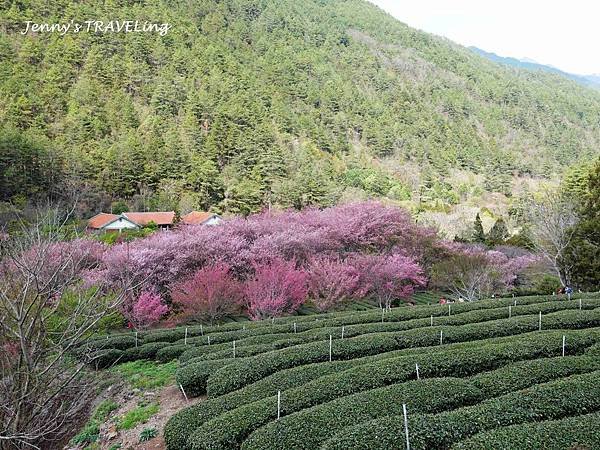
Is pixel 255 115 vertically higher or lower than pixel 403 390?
higher

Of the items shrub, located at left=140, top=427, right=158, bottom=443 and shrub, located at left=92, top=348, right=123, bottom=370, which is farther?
shrub, located at left=92, top=348, right=123, bottom=370

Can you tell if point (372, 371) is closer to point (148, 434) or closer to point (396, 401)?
point (396, 401)

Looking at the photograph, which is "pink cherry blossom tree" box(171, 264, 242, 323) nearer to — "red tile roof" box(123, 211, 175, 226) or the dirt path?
the dirt path

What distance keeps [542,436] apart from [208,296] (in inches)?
738

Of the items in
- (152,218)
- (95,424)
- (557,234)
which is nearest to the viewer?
(95,424)

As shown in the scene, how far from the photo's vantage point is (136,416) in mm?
12250

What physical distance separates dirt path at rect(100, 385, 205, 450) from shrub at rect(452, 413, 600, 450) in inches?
288

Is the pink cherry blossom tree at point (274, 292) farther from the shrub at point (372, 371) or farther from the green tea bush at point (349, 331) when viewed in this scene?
the shrub at point (372, 371)

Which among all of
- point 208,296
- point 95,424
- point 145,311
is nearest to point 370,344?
point 95,424

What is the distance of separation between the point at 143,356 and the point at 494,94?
499 ft

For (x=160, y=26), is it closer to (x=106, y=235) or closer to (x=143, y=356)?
(x=106, y=235)

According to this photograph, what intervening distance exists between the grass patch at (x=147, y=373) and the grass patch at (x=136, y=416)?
168 cm

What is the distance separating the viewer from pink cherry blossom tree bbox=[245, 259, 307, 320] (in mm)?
24703

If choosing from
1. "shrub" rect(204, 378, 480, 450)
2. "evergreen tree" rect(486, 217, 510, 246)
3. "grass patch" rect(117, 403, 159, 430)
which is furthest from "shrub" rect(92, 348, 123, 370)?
"evergreen tree" rect(486, 217, 510, 246)
